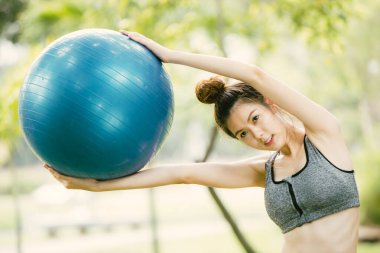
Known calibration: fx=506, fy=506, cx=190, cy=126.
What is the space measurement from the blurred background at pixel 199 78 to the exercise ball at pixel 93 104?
94 centimetres

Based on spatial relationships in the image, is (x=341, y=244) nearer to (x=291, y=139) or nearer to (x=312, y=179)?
(x=312, y=179)

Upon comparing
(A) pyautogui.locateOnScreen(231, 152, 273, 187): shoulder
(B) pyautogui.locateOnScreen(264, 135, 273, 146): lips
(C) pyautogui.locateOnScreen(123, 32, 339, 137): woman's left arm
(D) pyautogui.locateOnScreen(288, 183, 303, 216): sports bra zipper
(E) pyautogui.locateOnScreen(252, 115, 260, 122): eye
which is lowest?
(A) pyautogui.locateOnScreen(231, 152, 273, 187): shoulder

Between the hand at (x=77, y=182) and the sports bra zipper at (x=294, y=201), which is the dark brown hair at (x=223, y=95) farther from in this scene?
the hand at (x=77, y=182)

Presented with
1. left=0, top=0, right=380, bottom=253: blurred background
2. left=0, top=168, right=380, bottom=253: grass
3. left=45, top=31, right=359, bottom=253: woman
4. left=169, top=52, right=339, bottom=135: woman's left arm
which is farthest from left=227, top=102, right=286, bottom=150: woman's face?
left=0, top=168, right=380, bottom=253: grass

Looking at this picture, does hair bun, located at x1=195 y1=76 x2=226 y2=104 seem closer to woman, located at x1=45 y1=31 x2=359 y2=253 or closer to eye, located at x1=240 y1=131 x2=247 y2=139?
woman, located at x1=45 y1=31 x2=359 y2=253

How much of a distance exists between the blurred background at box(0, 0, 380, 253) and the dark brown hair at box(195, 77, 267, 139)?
0.57 meters

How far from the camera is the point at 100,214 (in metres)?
19.8

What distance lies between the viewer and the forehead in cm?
252

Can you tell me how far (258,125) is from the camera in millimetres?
→ 2500

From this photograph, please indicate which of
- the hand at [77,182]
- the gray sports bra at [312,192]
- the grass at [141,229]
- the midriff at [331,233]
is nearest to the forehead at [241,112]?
the gray sports bra at [312,192]

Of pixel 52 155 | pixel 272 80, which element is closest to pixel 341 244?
pixel 272 80

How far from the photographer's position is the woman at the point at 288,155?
2391 mm

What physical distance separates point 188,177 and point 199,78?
1172 mm

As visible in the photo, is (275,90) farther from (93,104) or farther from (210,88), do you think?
(93,104)
